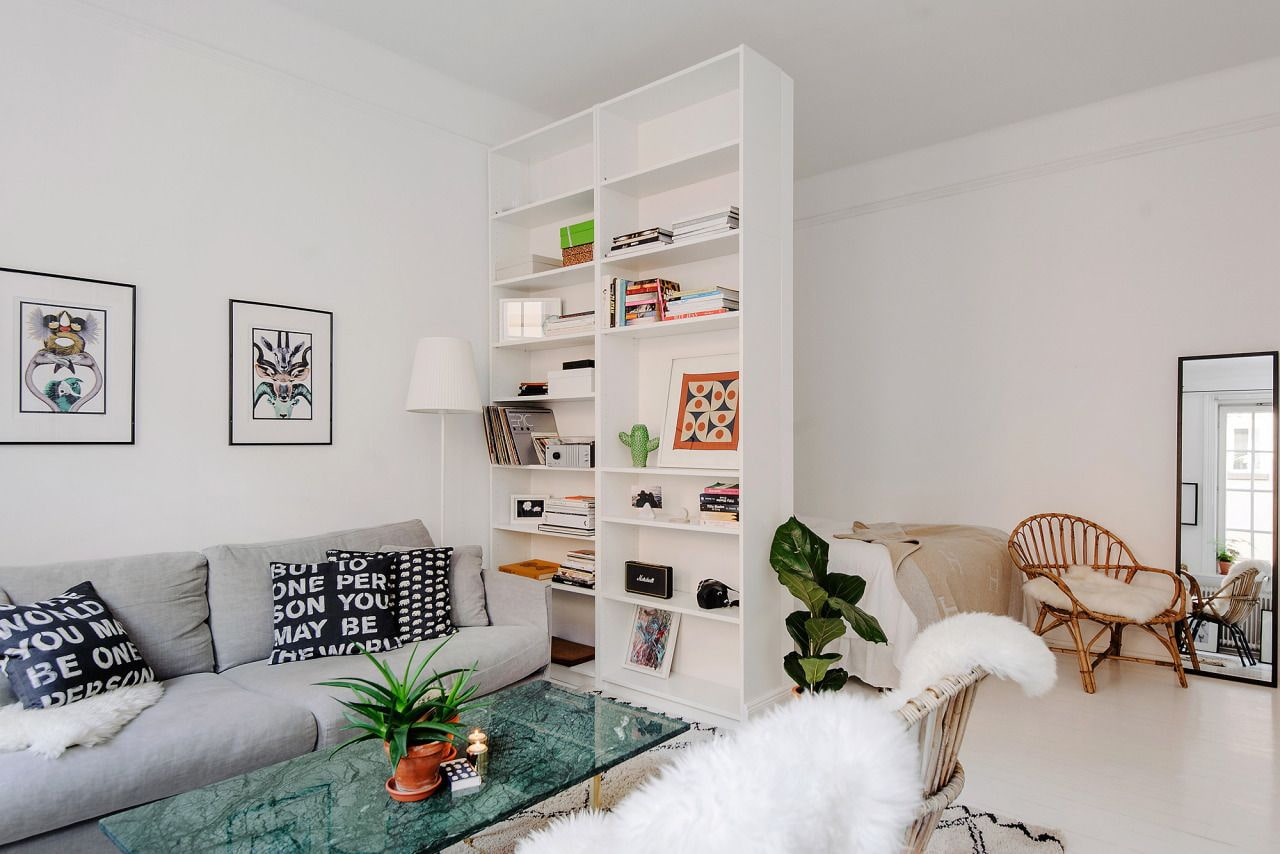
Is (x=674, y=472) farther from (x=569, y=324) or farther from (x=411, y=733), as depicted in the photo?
(x=411, y=733)

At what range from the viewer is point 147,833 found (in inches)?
61.5

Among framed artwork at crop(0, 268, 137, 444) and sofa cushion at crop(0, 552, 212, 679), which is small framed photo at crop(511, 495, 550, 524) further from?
framed artwork at crop(0, 268, 137, 444)

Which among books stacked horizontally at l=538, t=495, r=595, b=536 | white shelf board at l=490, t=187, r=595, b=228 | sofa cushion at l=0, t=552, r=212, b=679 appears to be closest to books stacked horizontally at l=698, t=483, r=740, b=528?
books stacked horizontally at l=538, t=495, r=595, b=536

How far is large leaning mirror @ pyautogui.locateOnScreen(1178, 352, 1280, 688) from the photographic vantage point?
12.3ft

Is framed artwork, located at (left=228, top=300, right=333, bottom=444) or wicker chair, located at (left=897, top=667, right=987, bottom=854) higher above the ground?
framed artwork, located at (left=228, top=300, right=333, bottom=444)

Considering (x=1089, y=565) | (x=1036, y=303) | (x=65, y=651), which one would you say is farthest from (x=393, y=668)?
(x=1036, y=303)

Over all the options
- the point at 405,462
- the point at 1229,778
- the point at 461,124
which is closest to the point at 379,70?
the point at 461,124

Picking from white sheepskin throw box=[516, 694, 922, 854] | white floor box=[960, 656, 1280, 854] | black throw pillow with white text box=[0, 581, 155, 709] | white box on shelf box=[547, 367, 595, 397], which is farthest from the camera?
white box on shelf box=[547, 367, 595, 397]

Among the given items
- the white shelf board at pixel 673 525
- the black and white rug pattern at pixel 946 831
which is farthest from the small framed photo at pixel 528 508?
the black and white rug pattern at pixel 946 831

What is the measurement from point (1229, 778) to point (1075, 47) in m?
3.21

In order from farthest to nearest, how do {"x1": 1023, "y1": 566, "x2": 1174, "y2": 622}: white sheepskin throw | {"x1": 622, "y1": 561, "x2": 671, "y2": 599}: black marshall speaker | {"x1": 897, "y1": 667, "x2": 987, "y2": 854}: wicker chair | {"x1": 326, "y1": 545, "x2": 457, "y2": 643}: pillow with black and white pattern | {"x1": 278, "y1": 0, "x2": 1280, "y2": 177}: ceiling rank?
{"x1": 1023, "y1": 566, "x2": 1174, "y2": 622}: white sheepskin throw → {"x1": 622, "y1": 561, "x2": 671, "y2": 599}: black marshall speaker → {"x1": 278, "y1": 0, "x2": 1280, "y2": 177}: ceiling → {"x1": 326, "y1": 545, "x2": 457, "y2": 643}: pillow with black and white pattern → {"x1": 897, "y1": 667, "x2": 987, "y2": 854}: wicker chair

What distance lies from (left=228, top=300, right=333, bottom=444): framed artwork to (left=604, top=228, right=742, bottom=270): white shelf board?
1.37 m

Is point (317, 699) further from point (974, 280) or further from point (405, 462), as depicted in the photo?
point (974, 280)

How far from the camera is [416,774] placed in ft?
5.61
